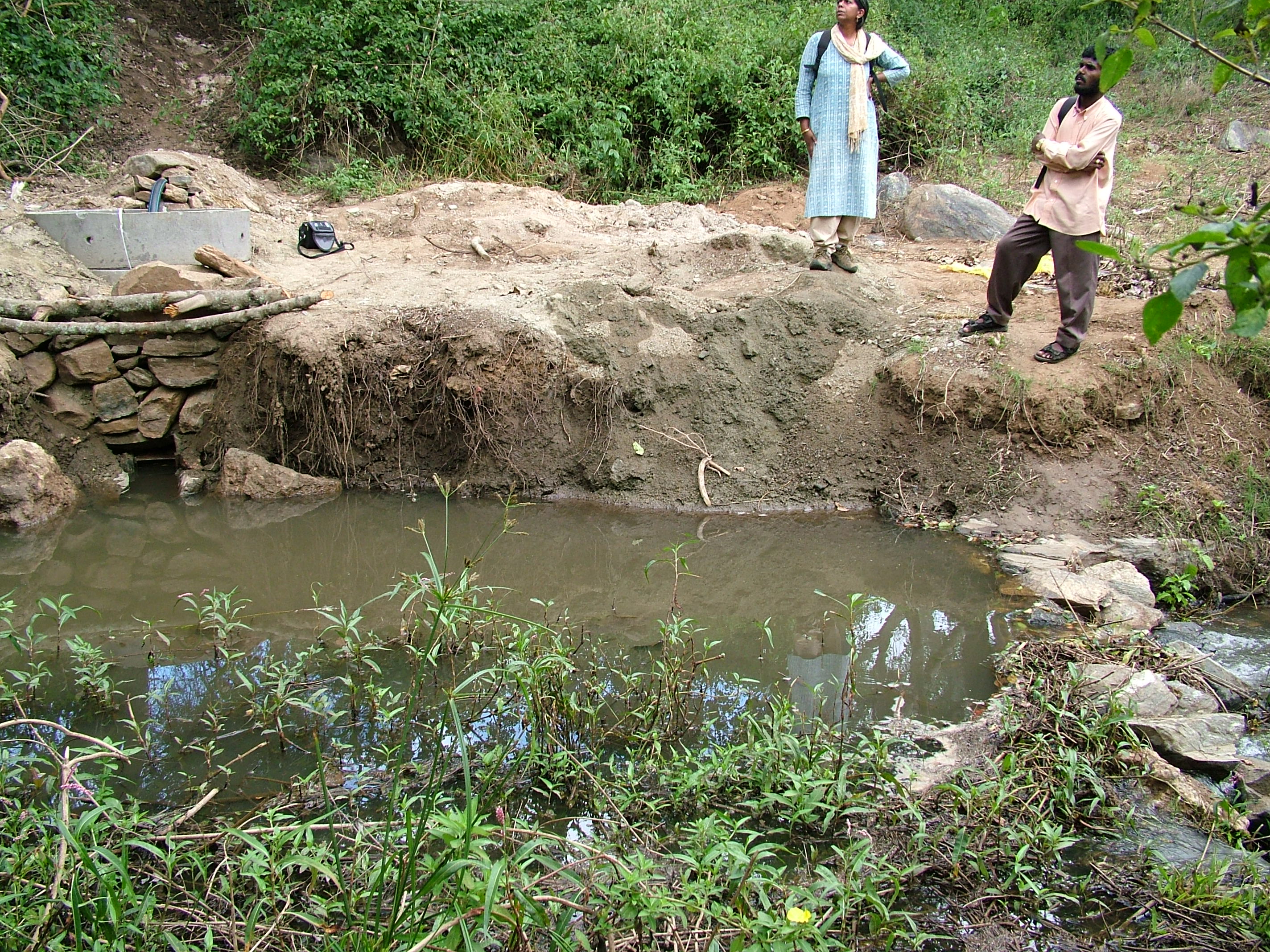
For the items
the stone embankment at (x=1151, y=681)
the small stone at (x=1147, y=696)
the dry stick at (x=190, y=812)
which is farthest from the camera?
the small stone at (x=1147, y=696)

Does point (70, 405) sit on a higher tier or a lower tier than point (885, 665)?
higher

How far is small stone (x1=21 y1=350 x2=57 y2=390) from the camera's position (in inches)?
217

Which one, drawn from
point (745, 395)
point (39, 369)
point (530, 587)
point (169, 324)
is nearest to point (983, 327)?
point (745, 395)

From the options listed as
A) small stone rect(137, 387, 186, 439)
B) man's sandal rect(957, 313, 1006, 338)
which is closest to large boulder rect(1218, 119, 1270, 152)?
man's sandal rect(957, 313, 1006, 338)

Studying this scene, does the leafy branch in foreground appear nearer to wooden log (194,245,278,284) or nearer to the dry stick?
the dry stick

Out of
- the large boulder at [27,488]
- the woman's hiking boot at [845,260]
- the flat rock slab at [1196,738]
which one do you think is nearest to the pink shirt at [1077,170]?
the woman's hiking boot at [845,260]

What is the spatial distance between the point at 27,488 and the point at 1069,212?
5.89 m

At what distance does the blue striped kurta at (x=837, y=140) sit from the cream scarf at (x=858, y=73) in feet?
0.09

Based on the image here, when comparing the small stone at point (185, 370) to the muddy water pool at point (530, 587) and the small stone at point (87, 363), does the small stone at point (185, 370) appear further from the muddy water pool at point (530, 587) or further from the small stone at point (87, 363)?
the muddy water pool at point (530, 587)

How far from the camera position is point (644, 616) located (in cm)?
402

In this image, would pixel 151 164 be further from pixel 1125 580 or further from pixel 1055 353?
pixel 1125 580

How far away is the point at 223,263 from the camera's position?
5.88 metres

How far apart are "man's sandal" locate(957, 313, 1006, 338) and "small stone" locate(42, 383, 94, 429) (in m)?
5.49

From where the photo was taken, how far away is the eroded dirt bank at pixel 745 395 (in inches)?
192
